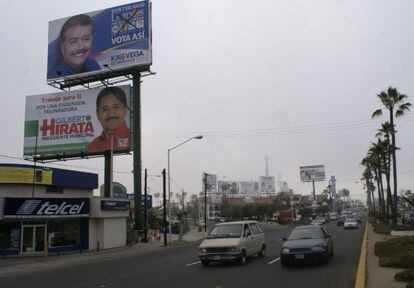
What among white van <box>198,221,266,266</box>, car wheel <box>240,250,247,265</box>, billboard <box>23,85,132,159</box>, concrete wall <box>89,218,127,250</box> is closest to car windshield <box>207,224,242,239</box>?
white van <box>198,221,266,266</box>

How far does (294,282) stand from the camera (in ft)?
45.8

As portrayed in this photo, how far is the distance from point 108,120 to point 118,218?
1064 cm

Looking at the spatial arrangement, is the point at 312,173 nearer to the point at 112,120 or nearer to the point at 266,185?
the point at 266,185

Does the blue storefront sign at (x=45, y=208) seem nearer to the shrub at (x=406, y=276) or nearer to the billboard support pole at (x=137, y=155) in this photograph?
the billboard support pole at (x=137, y=155)

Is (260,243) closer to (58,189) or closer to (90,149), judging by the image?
(58,189)

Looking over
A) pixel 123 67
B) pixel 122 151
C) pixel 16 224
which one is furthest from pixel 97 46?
pixel 16 224

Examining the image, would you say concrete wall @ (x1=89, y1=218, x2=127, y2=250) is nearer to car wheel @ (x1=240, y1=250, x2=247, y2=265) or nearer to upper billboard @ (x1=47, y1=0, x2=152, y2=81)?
upper billboard @ (x1=47, y1=0, x2=152, y2=81)

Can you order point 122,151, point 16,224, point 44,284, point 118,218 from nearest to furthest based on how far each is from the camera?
1. point 44,284
2. point 16,224
3. point 118,218
4. point 122,151

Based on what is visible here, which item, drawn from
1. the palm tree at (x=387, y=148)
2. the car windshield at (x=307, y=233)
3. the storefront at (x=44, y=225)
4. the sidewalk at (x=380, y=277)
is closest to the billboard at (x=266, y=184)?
the palm tree at (x=387, y=148)

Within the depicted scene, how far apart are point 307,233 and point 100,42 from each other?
36.7 metres

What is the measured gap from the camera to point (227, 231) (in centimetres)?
2056

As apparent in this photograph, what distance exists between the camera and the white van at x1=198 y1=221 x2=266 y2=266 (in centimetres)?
1900

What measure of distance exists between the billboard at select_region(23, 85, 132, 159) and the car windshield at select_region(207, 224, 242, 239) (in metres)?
27.1

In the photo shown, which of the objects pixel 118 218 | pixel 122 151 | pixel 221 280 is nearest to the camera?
pixel 221 280
